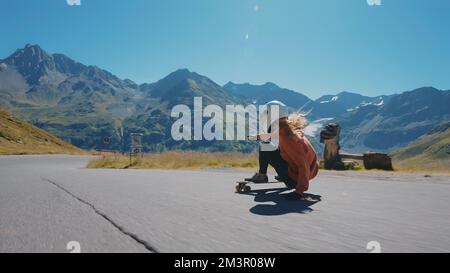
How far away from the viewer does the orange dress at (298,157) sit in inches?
245

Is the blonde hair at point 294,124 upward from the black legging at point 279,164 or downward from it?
upward

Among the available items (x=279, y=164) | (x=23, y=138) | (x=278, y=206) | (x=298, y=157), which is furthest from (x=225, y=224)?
(x=23, y=138)

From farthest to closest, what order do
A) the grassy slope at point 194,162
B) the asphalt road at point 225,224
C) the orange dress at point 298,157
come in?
Answer: the grassy slope at point 194,162, the orange dress at point 298,157, the asphalt road at point 225,224

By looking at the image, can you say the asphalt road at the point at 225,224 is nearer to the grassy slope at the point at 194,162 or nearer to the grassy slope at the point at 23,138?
the grassy slope at the point at 194,162

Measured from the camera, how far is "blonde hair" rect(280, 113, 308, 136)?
21.8 ft

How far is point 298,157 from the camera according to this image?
253 inches

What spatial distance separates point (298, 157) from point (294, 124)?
0.71 metres

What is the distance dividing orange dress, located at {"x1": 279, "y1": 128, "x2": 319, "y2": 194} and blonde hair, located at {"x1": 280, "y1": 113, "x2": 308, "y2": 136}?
74 mm

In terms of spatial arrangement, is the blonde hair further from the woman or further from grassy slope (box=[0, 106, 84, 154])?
grassy slope (box=[0, 106, 84, 154])

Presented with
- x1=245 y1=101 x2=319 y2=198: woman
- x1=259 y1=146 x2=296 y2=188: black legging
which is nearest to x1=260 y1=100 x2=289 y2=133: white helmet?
x1=245 y1=101 x2=319 y2=198: woman

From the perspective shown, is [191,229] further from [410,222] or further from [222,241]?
[410,222]

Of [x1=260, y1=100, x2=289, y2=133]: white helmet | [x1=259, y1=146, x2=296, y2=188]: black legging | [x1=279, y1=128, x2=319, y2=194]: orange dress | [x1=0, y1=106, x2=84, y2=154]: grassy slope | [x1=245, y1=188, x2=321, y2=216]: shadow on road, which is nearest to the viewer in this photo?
[x1=245, y1=188, x2=321, y2=216]: shadow on road

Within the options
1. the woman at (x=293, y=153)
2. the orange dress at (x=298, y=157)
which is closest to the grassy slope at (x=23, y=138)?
the woman at (x=293, y=153)
